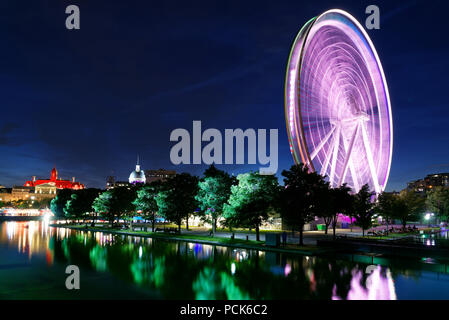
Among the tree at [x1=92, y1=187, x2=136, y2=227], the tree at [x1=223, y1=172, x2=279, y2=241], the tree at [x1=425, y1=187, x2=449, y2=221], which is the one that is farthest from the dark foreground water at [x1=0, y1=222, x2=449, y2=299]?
the tree at [x1=425, y1=187, x2=449, y2=221]

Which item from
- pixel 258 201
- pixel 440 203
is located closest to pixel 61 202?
pixel 258 201

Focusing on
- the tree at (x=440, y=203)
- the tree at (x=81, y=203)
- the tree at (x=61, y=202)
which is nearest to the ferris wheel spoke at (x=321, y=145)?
the tree at (x=440, y=203)

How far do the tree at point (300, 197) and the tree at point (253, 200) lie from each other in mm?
1705

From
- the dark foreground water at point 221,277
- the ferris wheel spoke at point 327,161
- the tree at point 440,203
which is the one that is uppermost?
the ferris wheel spoke at point 327,161

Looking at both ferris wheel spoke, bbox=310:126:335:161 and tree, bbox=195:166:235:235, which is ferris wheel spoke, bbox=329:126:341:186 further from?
tree, bbox=195:166:235:235

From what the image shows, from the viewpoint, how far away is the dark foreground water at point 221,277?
48.5ft

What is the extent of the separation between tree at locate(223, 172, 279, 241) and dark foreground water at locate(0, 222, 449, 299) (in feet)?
26.2

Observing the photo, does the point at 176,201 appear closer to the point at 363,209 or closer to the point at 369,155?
the point at 363,209

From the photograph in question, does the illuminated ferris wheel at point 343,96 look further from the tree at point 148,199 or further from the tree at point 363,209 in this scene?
the tree at point 148,199

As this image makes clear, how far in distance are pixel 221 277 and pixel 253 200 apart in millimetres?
17555

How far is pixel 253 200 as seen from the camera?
3528 centimetres
